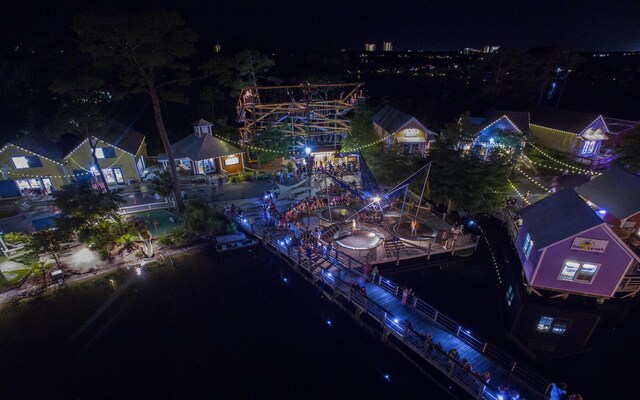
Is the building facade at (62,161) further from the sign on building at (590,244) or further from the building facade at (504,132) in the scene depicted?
the building facade at (504,132)

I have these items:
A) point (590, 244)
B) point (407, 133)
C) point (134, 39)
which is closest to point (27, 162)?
point (134, 39)

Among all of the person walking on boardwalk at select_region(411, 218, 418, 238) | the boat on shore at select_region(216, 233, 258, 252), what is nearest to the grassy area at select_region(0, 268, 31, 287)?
the boat on shore at select_region(216, 233, 258, 252)

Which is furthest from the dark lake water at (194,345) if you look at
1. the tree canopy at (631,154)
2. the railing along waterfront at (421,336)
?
the tree canopy at (631,154)

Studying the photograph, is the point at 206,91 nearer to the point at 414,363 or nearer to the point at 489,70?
the point at 414,363

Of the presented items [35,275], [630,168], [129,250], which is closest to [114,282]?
[129,250]

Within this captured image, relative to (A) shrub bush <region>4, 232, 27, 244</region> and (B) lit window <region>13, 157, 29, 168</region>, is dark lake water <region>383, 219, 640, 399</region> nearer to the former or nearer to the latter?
(A) shrub bush <region>4, 232, 27, 244</region>

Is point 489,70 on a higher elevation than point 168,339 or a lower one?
higher
